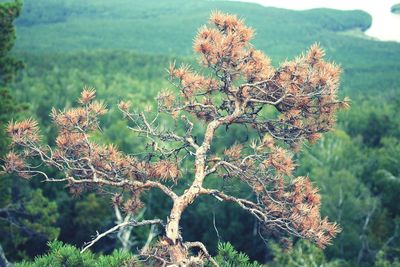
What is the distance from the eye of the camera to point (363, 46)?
95.1 metres

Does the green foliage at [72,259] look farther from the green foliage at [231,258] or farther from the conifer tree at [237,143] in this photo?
the green foliage at [231,258]

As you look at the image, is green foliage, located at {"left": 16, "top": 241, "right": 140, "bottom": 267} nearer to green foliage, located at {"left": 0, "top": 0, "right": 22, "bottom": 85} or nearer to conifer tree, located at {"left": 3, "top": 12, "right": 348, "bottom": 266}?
conifer tree, located at {"left": 3, "top": 12, "right": 348, "bottom": 266}

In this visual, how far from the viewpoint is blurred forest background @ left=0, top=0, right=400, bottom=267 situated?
16312 millimetres

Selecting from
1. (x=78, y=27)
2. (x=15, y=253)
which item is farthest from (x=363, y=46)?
(x=15, y=253)

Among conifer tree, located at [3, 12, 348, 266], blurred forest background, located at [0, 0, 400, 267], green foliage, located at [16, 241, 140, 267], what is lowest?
blurred forest background, located at [0, 0, 400, 267]

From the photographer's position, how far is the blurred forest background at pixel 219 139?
53.5ft

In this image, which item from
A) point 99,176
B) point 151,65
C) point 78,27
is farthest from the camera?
point 78,27

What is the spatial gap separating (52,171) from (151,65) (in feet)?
156

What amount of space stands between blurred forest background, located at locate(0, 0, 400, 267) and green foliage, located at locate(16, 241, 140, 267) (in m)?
0.14

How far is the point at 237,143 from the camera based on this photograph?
13.9ft

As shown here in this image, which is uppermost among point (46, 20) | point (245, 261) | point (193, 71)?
point (193, 71)

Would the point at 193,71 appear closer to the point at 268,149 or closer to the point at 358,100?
the point at 268,149

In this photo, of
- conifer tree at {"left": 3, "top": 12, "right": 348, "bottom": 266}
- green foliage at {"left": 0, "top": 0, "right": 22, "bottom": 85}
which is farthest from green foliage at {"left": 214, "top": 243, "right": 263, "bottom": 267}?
green foliage at {"left": 0, "top": 0, "right": 22, "bottom": 85}

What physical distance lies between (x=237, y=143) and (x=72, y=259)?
1.72m
